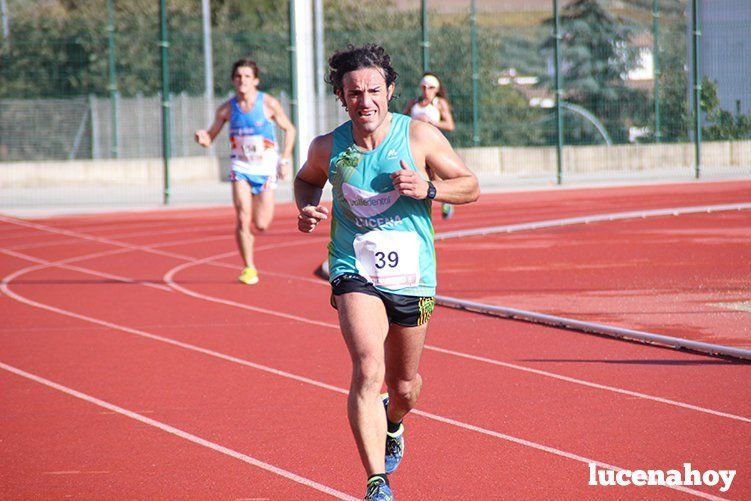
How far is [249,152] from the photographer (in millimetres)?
11680

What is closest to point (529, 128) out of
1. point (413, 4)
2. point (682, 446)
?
point (413, 4)

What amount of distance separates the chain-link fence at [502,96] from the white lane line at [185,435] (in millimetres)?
17491

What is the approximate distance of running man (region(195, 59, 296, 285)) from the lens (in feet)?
38.0

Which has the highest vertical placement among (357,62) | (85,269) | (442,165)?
(357,62)

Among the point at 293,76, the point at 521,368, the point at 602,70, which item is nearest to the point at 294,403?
the point at 521,368

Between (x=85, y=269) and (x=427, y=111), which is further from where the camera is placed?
(x=427, y=111)

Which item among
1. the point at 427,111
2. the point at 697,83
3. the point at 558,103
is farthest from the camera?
the point at 697,83

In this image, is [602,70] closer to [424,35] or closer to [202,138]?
[424,35]

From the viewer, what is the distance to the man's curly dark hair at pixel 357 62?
5070mm

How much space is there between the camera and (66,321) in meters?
10.3

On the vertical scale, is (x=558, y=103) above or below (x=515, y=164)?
above

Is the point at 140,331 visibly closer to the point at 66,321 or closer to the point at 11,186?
the point at 66,321

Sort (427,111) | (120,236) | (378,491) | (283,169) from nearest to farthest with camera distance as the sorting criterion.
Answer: (378,491), (283,169), (427,111), (120,236)

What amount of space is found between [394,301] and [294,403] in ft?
6.91
